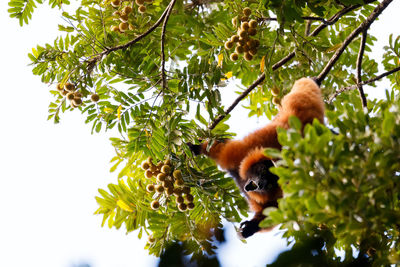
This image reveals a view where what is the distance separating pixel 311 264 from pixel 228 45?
8.99 feet

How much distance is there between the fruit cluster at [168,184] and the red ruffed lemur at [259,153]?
525 millimetres

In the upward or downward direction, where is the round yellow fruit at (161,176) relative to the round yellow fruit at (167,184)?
upward

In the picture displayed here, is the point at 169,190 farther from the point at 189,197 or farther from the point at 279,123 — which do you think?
the point at 279,123

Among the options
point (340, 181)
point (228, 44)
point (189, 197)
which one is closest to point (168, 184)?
point (189, 197)

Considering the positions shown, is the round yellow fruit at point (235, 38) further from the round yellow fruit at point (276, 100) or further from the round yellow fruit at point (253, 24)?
the round yellow fruit at point (276, 100)

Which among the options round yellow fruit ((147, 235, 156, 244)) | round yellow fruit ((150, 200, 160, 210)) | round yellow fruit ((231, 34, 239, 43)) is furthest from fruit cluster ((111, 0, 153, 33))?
round yellow fruit ((147, 235, 156, 244))

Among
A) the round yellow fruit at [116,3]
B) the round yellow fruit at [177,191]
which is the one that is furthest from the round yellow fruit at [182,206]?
the round yellow fruit at [116,3]

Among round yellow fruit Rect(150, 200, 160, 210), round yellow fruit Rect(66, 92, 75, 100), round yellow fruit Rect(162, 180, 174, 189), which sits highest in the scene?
round yellow fruit Rect(66, 92, 75, 100)

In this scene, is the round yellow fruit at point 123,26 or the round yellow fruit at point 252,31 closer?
the round yellow fruit at point 252,31

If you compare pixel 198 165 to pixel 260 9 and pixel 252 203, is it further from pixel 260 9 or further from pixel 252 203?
pixel 260 9

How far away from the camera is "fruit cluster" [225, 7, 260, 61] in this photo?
3.69m

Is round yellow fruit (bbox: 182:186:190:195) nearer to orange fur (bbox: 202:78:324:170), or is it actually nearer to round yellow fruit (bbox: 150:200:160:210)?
round yellow fruit (bbox: 150:200:160:210)

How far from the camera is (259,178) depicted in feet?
13.2

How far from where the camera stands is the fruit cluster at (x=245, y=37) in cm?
369
